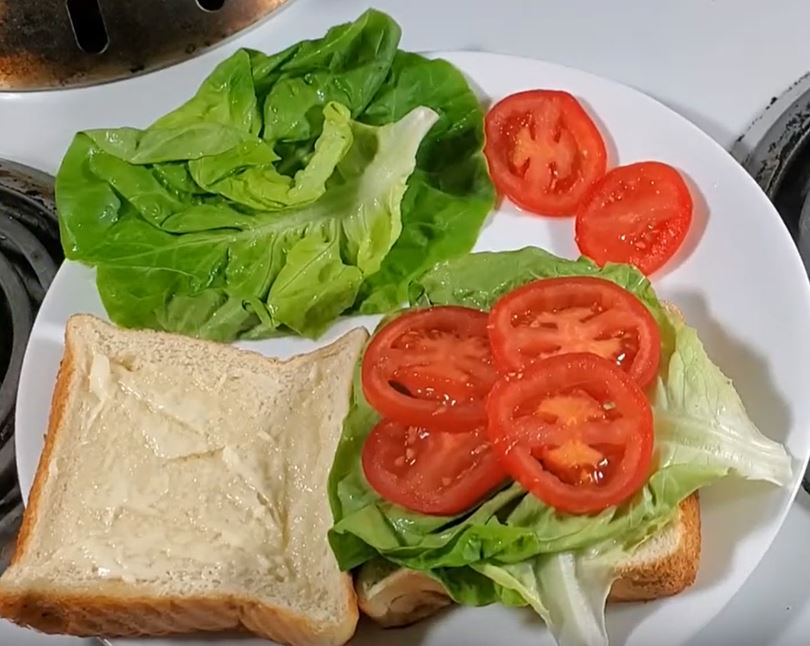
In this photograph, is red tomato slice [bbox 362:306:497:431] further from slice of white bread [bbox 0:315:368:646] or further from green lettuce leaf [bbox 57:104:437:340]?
green lettuce leaf [bbox 57:104:437:340]

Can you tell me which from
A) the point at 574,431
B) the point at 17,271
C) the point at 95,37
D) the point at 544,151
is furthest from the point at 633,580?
the point at 95,37

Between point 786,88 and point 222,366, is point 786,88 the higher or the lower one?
the higher one

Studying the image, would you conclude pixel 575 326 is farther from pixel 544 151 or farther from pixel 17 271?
pixel 17 271

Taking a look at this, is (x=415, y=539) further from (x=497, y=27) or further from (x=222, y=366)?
(x=497, y=27)

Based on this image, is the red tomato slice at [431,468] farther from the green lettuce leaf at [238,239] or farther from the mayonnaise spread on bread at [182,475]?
the green lettuce leaf at [238,239]

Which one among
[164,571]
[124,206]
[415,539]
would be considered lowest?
[164,571]

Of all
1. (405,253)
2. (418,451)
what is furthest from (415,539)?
(405,253)

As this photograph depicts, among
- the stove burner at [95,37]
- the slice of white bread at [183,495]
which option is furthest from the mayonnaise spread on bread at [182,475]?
the stove burner at [95,37]
